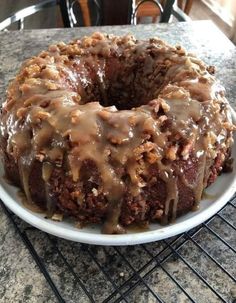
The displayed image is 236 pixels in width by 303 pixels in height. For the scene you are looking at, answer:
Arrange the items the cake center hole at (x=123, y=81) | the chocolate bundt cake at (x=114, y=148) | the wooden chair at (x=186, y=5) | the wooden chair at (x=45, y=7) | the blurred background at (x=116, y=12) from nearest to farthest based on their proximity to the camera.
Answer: the chocolate bundt cake at (x=114, y=148) → the cake center hole at (x=123, y=81) → the wooden chair at (x=45, y=7) → the blurred background at (x=116, y=12) → the wooden chair at (x=186, y=5)

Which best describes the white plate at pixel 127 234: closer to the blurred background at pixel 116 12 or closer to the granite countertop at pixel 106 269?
the granite countertop at pixel 106 269

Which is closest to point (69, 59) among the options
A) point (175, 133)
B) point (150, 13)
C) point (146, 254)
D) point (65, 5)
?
point (175, 133)

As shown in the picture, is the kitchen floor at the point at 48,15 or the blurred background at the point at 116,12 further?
the kitchen floor at the point at 48,15

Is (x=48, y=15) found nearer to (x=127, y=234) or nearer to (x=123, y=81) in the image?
(x=123, y=81)

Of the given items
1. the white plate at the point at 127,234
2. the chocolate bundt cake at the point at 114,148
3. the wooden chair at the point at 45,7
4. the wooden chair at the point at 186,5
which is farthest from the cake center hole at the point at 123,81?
the wooden chair at the point at 186,5

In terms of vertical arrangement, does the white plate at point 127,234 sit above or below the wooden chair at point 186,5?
above

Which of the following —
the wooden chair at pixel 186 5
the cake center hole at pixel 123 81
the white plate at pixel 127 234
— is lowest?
the wooden chair at pixel 186 5

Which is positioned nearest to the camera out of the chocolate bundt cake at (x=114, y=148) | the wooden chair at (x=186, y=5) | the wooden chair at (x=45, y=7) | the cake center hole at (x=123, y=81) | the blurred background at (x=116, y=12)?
the chocolate bundt cake at (x=114, y=148)
